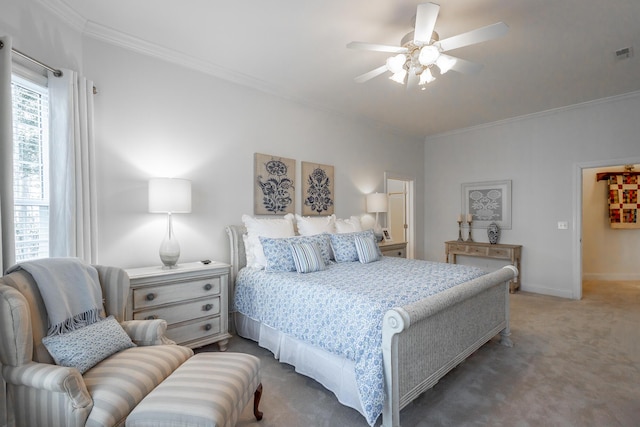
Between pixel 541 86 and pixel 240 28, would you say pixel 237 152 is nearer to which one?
pixel 240 28

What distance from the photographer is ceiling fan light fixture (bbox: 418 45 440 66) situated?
2.15 m

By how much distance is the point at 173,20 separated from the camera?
7.88 ft

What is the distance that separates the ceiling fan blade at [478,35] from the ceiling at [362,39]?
33cm

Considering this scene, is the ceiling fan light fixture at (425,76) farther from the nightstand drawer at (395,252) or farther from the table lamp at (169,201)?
the nightstand drawer at (395,252)

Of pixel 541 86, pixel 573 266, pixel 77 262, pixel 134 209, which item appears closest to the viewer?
pixel 77 262

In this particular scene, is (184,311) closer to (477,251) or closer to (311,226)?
(311,226)

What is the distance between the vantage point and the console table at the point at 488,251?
4.79 m

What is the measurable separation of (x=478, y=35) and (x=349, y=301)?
193 centimetres

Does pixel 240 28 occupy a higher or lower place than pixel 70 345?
higher

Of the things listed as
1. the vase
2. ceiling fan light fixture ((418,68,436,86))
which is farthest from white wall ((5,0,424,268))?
the vase

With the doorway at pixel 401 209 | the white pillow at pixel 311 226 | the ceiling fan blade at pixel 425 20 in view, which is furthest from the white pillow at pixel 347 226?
the ceiling fan blade at pixel 425 20

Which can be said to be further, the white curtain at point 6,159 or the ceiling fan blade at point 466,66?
the ceiling fan blade at point 466,66

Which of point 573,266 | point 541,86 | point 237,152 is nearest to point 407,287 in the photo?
point 237,152

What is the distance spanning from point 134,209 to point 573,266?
5679mm
